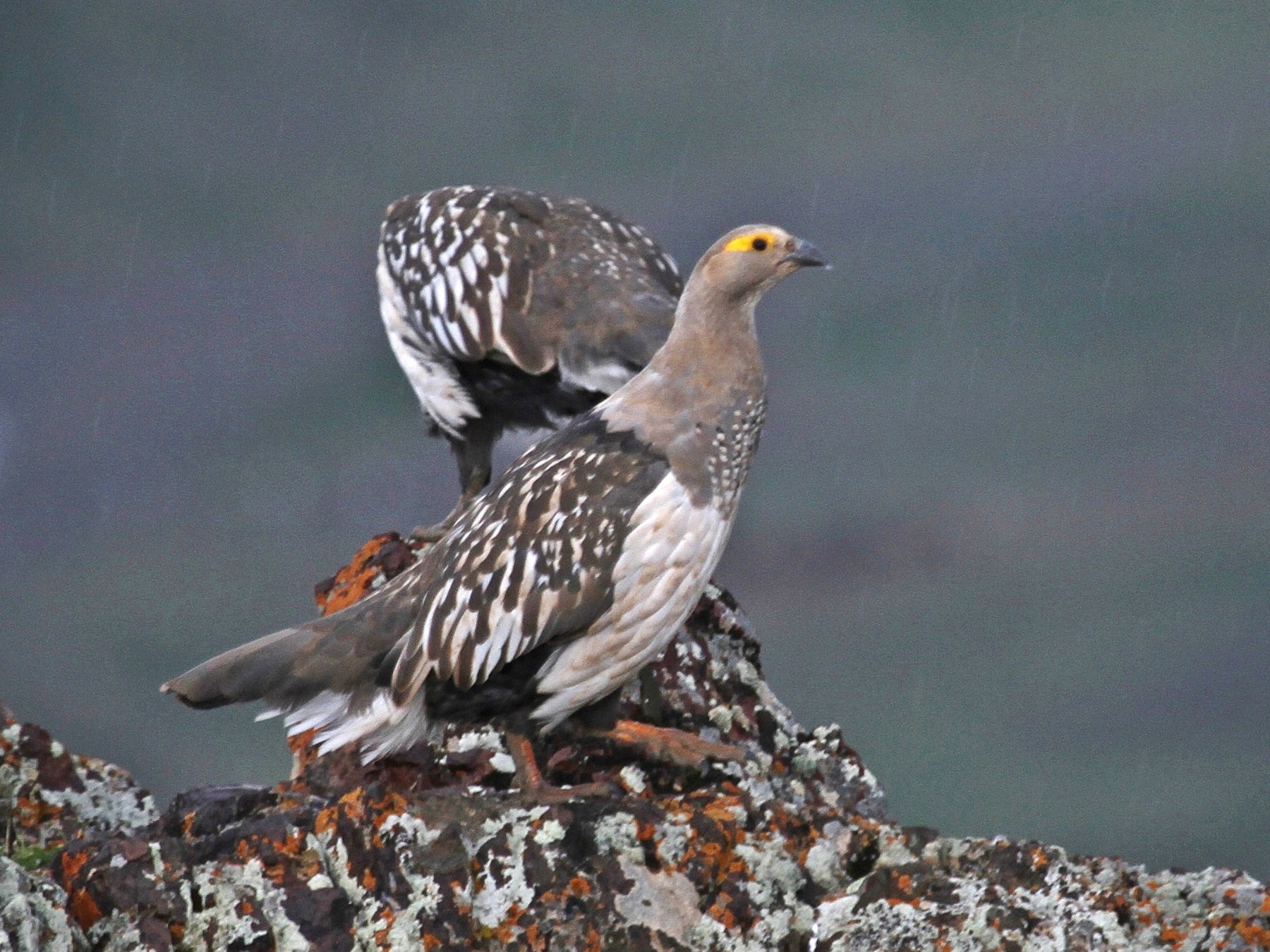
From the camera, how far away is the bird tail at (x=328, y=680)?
6020 mm

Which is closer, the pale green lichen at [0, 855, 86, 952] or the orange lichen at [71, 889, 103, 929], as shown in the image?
the pale green lichen at [0, 855, 86, 952]

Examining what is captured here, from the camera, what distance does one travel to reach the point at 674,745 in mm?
6195

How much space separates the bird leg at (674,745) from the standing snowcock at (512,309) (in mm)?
2360

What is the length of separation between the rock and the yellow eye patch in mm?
2024

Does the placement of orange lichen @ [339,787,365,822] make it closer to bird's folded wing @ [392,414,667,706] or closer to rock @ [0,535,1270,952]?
rock @ [0,535,1270,952]

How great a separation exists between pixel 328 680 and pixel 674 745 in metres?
1.19

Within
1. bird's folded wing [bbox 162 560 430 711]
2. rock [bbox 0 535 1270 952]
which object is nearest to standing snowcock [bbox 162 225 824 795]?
bird's folded wing [bbox 162 560 430 711]

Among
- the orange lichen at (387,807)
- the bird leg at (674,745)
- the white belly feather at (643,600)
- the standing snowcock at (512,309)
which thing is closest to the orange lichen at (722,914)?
the orange lichen at (387,807)

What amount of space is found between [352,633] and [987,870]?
7.50ft

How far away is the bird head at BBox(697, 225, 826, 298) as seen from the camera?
6680 mm

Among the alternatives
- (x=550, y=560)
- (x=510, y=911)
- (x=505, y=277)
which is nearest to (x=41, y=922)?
(x=510, y=911)

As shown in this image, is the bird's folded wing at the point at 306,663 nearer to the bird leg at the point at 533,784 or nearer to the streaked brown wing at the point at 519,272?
the bird leg at the point at 533,784

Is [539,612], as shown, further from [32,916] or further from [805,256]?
[32,916]

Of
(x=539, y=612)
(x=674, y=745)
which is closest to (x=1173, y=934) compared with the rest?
(x=674, y=745)
